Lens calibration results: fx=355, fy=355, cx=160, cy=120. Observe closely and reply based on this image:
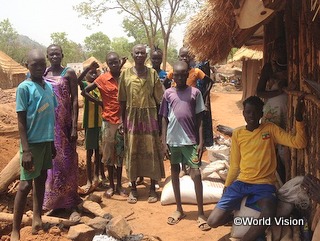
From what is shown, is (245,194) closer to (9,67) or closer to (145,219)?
(145,219)

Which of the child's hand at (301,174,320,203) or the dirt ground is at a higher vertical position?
the child's hand at (301,174,320,203)

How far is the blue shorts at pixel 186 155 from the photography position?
12.6 feet

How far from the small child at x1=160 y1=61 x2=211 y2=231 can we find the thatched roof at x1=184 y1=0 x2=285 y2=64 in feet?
1.34

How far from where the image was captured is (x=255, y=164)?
3168 mm

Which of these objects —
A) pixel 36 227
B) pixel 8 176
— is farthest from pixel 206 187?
pixel 8 176

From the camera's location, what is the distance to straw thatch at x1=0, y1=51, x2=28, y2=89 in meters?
22.6

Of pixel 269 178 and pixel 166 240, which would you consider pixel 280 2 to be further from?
pixel 166 240

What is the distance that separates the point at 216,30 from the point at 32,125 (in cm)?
219

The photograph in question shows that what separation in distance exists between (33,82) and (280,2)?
238 cm

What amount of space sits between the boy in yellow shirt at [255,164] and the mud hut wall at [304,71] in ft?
0.36

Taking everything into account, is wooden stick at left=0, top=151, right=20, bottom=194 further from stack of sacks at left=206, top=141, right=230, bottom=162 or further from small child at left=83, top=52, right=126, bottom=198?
stack of sacks at left=206, top=141, right=230, bottom=162

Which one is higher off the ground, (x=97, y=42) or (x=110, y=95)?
(x=97, y=42)

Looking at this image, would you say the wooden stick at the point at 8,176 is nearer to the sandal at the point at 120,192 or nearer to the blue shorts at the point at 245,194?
the sandal at the point at 120,192

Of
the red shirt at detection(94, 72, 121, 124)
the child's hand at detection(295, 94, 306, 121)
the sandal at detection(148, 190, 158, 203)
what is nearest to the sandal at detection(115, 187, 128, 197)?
the sandal at detection(148, 190, 158, 203)
